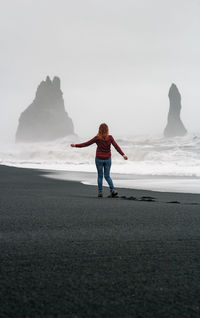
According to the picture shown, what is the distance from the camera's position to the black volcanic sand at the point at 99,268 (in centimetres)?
158

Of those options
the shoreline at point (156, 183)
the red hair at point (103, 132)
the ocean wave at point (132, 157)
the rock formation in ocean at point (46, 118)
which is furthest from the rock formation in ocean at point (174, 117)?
the red hair at point (103, 132)

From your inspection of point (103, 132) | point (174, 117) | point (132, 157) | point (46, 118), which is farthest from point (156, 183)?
point (46, 118)

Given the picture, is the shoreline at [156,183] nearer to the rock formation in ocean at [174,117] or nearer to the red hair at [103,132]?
the red hair at [103,132]

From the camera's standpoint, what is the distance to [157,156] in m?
41.8

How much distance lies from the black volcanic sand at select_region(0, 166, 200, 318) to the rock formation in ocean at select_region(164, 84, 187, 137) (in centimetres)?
12302

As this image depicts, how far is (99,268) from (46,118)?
149996mm

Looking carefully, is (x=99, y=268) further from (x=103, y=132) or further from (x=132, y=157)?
(x=132, y=157)

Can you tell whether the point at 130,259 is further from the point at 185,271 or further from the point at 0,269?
the point at 0,269

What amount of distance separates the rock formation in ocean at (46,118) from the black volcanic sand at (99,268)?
144567mm

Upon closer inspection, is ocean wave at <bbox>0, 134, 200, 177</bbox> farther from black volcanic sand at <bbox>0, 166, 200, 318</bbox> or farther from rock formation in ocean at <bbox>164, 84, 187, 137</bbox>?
rock formation in ocean at <bbox>164, 84, 187, 137</bbox>

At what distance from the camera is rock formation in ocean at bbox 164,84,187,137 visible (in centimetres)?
12538

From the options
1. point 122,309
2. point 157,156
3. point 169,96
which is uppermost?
point 169,96

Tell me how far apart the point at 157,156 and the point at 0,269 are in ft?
133

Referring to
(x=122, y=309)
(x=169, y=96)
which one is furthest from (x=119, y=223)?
(x=169, y=96)
